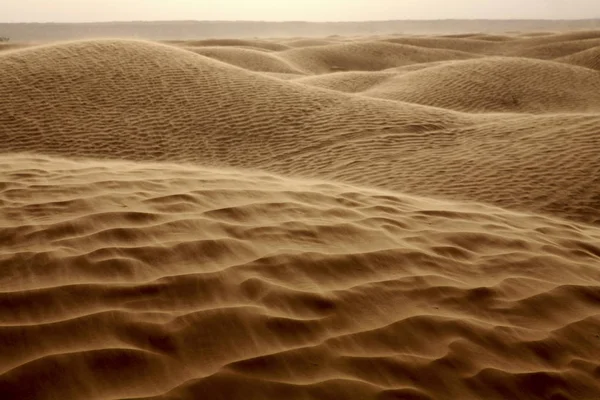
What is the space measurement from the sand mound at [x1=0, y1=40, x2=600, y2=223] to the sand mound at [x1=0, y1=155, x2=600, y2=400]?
327 centimetres

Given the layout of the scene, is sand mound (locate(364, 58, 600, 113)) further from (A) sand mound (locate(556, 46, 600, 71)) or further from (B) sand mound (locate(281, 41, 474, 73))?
(B) sand mound (locate(281, 41, 474, 73))

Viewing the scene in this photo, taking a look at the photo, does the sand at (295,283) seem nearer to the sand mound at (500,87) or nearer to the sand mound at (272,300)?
the sand mound at (272,300)

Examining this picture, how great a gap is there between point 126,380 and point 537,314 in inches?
83.0

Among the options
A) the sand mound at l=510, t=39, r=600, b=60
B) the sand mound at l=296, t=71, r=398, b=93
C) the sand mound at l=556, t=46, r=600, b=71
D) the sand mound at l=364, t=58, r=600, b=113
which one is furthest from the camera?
the sand mound at l=510, t=39, r=600, b=60

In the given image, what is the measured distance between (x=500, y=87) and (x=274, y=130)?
29.2 feet

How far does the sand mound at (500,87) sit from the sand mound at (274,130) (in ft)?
13.1

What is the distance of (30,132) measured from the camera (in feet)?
29.3

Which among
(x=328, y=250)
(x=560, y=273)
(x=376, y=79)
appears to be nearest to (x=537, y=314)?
(x=560, y=273)

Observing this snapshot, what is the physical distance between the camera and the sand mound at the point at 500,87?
49.1 feet

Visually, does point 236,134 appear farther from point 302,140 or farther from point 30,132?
point 30,132

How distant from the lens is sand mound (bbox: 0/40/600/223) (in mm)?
7355

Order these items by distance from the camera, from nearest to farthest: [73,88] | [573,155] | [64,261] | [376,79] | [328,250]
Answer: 1. [64,261]
2. [328,250]
3. [573,155]
4. [73,88]
5. [376,79]

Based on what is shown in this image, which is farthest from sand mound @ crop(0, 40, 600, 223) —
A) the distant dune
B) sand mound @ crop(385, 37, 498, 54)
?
the distant dune

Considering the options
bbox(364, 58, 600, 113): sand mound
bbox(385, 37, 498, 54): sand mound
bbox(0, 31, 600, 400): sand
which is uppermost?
bbox(0, 31, 600, 400): sand
